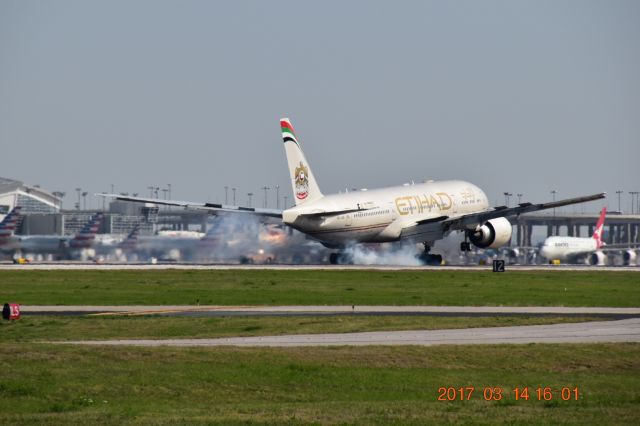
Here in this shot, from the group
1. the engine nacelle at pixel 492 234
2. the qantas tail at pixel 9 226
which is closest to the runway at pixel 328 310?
the engine nacelle at pixel 492 234

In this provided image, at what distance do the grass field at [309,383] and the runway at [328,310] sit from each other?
13.3 meters

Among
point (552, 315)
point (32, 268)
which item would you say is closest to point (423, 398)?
point (552, 315)

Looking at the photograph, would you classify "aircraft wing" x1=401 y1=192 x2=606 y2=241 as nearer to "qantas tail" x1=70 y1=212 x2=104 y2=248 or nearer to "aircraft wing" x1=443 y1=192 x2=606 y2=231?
"aircraft wing" x1=443 y1=192 x2=606 y2=231

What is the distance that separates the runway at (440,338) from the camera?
3556 centimetres

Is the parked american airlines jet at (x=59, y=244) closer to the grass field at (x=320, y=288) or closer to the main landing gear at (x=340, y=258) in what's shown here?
the main landing gear at (x=340, y=258)

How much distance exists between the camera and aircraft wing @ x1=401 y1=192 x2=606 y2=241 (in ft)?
307

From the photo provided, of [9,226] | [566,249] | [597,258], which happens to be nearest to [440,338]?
[566,249]

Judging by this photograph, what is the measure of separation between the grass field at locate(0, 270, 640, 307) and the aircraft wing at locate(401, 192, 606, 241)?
10.7 m

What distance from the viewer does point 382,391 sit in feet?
92.7

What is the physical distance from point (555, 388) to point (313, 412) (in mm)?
6762

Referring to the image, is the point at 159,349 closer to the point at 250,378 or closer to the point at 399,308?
the point at 250,378

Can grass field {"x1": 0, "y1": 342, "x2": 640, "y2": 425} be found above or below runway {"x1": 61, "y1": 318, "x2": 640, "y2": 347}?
below

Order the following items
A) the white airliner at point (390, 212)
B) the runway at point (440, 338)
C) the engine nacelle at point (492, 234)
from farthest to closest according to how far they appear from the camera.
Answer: the engine nacelle at point (492, 234)
the white airliner at point (390, 212)
the runway at point (440, 338)

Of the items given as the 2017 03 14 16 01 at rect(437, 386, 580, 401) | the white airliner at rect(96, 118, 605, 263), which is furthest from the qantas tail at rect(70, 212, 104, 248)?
the 2017 03 14 16 01 at rect(437, 386, 580, 401)
